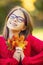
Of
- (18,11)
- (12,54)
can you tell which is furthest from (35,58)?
(18,11)

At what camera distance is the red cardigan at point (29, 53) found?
1023 millimetres

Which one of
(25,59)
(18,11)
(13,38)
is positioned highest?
(18,11)

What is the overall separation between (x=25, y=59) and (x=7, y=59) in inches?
3.9

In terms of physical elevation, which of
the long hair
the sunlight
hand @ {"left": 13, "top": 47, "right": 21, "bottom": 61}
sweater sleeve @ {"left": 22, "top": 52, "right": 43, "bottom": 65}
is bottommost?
sweater sleeve @ {"left": 22, "top": 52, "right": 43, "bottom": 65}

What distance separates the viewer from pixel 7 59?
1027mm

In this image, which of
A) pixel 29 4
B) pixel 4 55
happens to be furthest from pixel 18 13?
pixel 4 55

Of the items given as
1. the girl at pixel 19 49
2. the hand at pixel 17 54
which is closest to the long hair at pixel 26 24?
the girl at pixel 19 49

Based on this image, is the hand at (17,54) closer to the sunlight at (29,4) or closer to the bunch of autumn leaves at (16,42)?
the bunch of autumn leaves at (16,42)

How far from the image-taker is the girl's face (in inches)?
41.8

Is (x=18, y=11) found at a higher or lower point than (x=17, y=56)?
higher

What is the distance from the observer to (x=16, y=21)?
1.06 metres

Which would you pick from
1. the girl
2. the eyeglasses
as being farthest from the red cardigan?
the eyeglasses

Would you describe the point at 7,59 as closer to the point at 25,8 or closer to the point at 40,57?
the point at 40,57

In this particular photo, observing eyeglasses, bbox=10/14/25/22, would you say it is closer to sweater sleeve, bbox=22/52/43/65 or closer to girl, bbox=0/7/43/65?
girl, bbox=0/7/43/65
